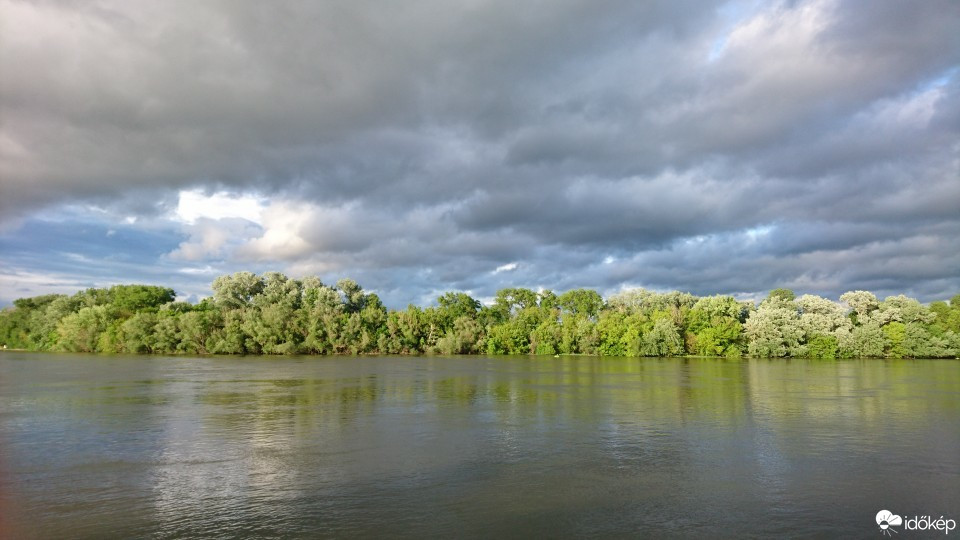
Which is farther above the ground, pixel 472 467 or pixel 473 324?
pixel 473 324

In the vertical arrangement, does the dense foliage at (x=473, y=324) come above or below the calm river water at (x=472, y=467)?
above

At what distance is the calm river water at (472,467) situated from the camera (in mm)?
12867

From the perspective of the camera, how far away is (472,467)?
1762cm

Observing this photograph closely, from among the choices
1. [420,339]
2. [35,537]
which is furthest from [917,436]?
[420,339]

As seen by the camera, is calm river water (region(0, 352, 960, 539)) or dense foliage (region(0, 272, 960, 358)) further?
dense foliage (region(0, 272, 960, 358))

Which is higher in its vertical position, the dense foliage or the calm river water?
the dense foliage

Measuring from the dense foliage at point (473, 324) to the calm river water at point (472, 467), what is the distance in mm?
72166

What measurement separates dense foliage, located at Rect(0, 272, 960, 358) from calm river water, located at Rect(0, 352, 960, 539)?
72166 mm

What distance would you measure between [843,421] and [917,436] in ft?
12.3

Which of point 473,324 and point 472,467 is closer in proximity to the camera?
point 472,467

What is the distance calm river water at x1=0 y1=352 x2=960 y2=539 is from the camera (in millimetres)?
12867

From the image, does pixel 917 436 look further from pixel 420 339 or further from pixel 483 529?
pixel 420 339

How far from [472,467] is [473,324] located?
115 meters

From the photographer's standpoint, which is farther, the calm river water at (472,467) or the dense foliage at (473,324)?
the dense foliage at (473,324)
